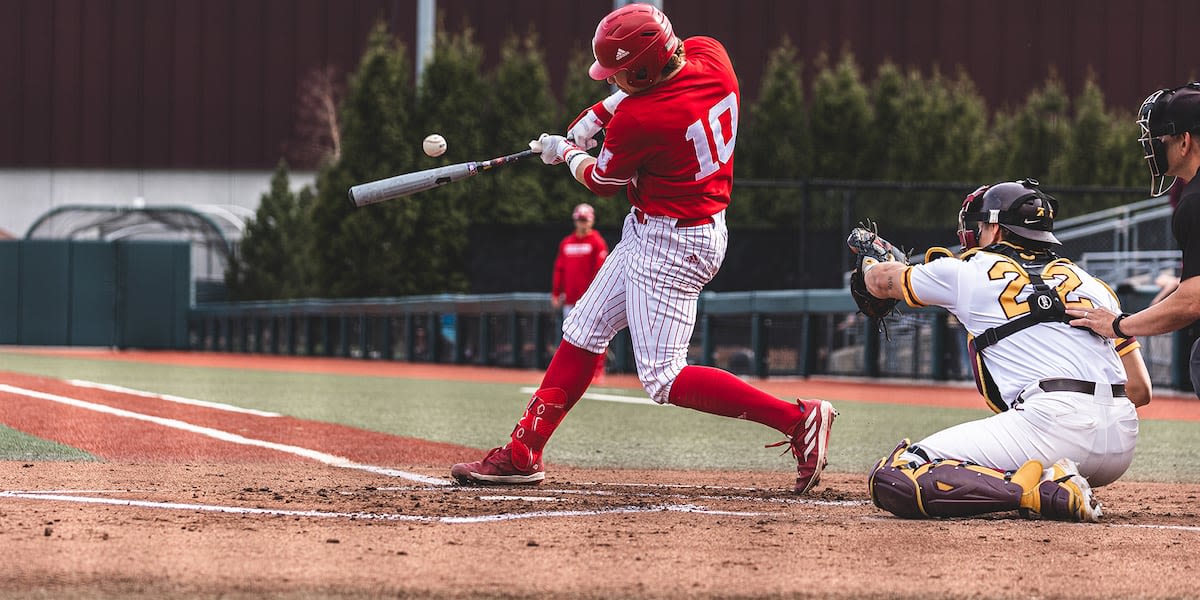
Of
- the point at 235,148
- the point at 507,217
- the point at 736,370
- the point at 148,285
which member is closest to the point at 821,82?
the point at 507,217

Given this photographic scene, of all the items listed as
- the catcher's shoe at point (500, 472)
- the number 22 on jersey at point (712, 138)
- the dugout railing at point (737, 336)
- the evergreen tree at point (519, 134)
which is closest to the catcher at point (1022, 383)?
the number 22 on jersey at point (712, 138)

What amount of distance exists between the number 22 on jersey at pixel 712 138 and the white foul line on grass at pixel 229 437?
1.65 metres

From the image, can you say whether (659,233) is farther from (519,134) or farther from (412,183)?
(519,134)

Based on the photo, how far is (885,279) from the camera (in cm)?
498

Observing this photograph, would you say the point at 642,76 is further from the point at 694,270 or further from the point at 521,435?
the point at 521,435

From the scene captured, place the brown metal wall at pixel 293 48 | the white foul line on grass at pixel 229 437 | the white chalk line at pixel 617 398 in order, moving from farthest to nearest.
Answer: the brown metal wall at pixel 293 48 < the white chalk line at pixel 617 398 < the white foul line on grass at pixel 229 437

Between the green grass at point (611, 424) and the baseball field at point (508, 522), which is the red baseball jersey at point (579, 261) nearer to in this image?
the green grass at point (611, 424)

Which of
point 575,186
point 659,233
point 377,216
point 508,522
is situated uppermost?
point 575,186

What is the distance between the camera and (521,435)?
5.67 m

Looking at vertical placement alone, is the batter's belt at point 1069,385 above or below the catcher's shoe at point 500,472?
above

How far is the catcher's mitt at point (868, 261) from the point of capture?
5125mm

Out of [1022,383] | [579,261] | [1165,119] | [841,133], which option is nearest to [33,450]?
[1022,383]

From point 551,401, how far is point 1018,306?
1.78 m

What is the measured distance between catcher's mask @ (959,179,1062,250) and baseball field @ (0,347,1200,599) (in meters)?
0.97
